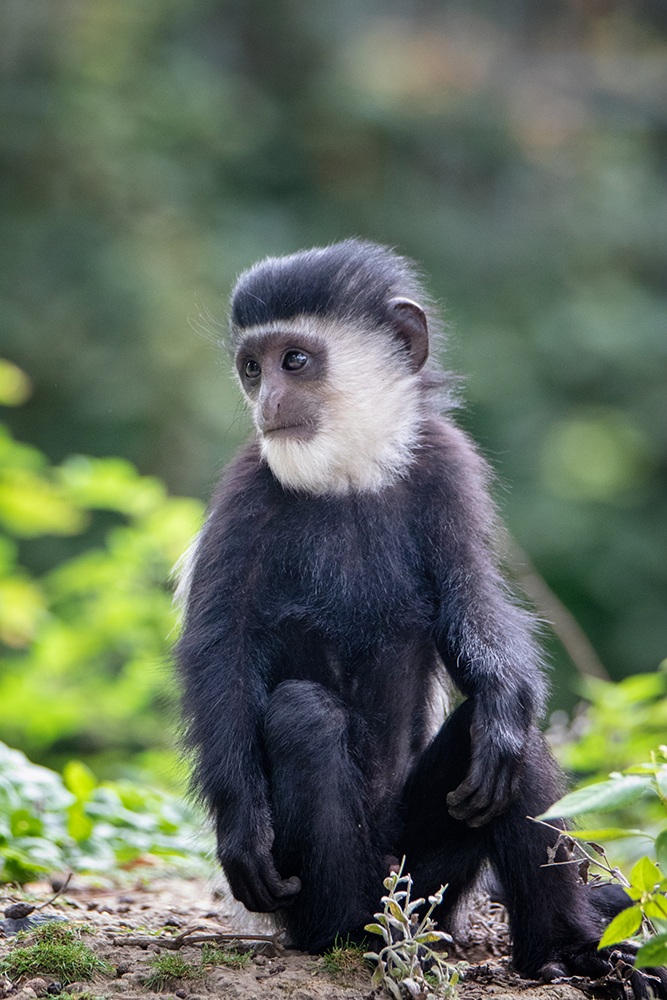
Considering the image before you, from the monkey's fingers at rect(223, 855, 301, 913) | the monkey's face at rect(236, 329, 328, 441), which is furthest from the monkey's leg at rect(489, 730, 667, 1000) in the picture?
the monkey's face at rect(236, 329, 328, 441)

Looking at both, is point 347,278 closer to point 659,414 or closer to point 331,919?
point 331,919

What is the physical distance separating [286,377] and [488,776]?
1646mm

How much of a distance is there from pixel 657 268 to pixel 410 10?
523 cm

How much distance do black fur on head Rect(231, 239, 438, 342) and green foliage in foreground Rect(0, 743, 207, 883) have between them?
1933 mm

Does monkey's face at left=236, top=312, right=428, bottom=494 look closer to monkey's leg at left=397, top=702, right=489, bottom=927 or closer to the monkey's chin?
the monkey's chin

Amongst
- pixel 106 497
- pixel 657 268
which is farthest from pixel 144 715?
pixel 657 268

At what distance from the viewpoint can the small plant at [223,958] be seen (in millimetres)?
3096

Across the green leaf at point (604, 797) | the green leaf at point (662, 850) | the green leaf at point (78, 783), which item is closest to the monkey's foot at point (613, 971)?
the green leaf at point (662, 850)

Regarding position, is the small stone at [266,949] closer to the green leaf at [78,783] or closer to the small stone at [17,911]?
the small stone at [17,911]

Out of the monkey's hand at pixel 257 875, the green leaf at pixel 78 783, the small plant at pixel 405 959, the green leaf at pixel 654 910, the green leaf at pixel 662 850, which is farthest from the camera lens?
the green leaf at pixel 78 783

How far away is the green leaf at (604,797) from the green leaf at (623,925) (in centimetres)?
32

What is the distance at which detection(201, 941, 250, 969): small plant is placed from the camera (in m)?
3.10

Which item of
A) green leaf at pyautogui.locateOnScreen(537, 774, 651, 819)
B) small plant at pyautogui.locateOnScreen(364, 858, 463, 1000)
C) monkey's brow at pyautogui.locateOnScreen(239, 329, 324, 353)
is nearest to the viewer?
green leaf at pyautogui.locateOnScreen(537, 774, 651, 819)

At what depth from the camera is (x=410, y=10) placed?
565 inches
